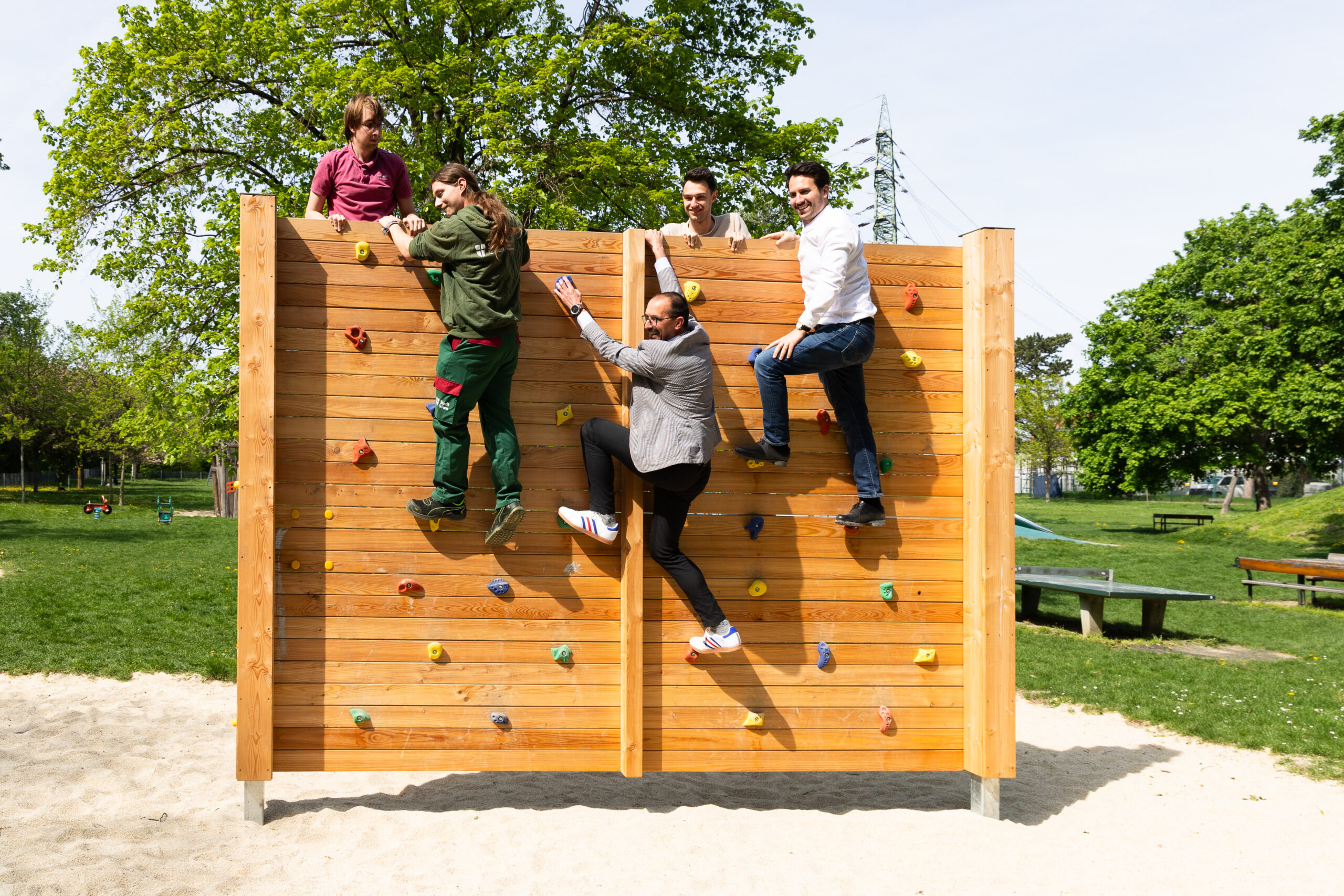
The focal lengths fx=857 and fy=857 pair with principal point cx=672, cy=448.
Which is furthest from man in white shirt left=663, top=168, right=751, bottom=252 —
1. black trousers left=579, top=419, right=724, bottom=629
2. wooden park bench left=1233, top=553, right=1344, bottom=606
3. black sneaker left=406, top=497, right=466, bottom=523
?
wooden park bench left=1233, top=553, right=1344, bottom=606

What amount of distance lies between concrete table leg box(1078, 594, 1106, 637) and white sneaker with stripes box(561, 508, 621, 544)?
9957 millimetres

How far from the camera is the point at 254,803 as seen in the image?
4.96 meters

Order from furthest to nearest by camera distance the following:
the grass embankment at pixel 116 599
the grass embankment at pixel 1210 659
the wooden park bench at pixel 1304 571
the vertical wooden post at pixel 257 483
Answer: the wooden park bench at pixel 1304 571 < the grass embankment at pixel 116 599 < the grass embankment at pixel 1210 659 < the vertical wooden post at pixel 257 483

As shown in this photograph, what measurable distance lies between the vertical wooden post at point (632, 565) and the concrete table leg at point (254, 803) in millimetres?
2092

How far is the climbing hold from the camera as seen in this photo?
5.02 metres

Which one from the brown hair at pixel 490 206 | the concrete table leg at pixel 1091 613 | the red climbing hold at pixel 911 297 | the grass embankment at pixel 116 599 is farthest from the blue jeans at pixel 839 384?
the concrete table leg at pixel 1091 613

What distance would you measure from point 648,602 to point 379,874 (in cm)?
201

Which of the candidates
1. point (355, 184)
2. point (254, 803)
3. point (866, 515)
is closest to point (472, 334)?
point (355, 184)

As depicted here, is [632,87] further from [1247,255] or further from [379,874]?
[1247,255]

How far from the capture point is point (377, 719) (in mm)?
5008

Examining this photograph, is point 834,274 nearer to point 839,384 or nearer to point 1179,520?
point 839,384

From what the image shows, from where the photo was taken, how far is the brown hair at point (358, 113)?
537 centimetres

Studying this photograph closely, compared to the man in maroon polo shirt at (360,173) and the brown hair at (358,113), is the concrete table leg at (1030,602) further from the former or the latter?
the brown hair at (358,113)

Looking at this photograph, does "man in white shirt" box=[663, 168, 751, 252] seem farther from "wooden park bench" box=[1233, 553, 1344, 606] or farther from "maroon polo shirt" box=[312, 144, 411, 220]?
"wooden park bench" box=[1233, 553, 1344, 606]
